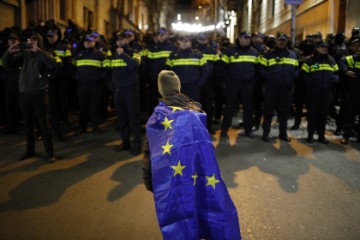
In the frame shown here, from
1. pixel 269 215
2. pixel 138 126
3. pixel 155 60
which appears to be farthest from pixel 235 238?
pixel 155 60

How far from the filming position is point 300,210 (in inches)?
183

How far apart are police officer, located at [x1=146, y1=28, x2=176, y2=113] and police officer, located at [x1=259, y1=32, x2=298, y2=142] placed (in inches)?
94.7

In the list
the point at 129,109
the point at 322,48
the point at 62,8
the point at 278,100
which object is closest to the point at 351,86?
the point at 322,48

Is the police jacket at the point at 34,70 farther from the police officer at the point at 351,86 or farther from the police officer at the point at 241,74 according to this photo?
the police officer at the point at 351,86

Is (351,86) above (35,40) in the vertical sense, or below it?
below

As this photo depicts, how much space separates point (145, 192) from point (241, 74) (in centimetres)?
420

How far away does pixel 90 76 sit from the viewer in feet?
27.7

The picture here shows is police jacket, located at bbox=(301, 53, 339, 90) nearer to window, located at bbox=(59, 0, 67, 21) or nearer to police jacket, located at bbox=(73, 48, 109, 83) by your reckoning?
police jacket, located at bbox=(73, 48, 109, 83)

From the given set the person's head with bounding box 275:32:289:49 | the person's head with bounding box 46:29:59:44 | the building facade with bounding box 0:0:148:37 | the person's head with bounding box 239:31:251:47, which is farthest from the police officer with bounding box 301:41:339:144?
the building facade with bounding box 0:0:148:37

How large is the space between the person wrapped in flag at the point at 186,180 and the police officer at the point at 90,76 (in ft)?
17.7

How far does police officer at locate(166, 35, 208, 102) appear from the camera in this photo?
7727mm

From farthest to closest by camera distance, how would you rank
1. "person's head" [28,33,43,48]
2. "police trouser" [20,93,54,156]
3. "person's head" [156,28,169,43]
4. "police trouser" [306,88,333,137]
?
"person's head" [156,28,169,43] → "police trouser" [306,88,333,137] → "police trouser" [20,93,54,156] → "person's head" [28,33,43,48]

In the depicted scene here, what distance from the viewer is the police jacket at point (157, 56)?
9125mm

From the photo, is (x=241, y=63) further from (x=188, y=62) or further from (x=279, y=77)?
(x=188, y=62)
